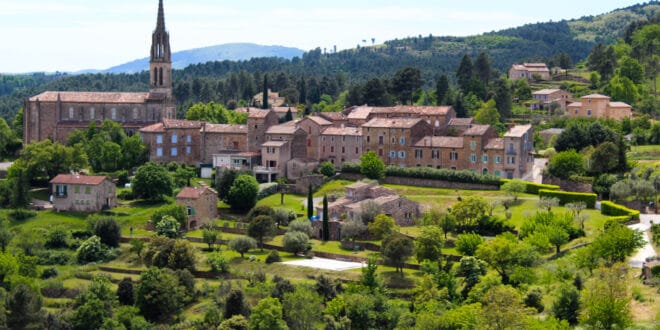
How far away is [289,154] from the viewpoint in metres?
75.5

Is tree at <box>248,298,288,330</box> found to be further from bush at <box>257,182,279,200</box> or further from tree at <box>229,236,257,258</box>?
bush at <box>257,182,279,200</box>

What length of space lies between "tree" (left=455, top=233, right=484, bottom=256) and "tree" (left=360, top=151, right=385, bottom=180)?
17.8 m

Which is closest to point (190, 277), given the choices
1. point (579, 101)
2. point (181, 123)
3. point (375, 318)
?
Answer: point (375, 318)

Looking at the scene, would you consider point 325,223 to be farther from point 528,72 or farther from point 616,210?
point 528,72

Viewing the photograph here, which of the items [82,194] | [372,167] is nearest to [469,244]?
[372,167]

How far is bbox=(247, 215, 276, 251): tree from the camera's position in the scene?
59844 millimetres

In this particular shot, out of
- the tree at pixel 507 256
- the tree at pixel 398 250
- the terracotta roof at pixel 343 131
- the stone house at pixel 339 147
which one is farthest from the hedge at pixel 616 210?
the terracotta roof at pixel 343 131

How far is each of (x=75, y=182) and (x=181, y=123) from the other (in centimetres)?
1368

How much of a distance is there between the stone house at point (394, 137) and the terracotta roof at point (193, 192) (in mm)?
15362

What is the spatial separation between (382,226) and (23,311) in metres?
21.5

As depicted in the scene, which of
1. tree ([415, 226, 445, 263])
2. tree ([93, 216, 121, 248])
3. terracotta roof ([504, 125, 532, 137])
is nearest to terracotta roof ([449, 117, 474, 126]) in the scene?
terracotta roof ([504, 125, 532, 137])

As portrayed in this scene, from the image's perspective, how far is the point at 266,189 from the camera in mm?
70875

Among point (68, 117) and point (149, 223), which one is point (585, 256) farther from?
point (68, 117)

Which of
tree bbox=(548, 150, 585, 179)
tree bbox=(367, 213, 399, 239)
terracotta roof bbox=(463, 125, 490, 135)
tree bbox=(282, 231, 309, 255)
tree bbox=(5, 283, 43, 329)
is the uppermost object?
terracotta roof bbox=(463, 125, 490, 135)
